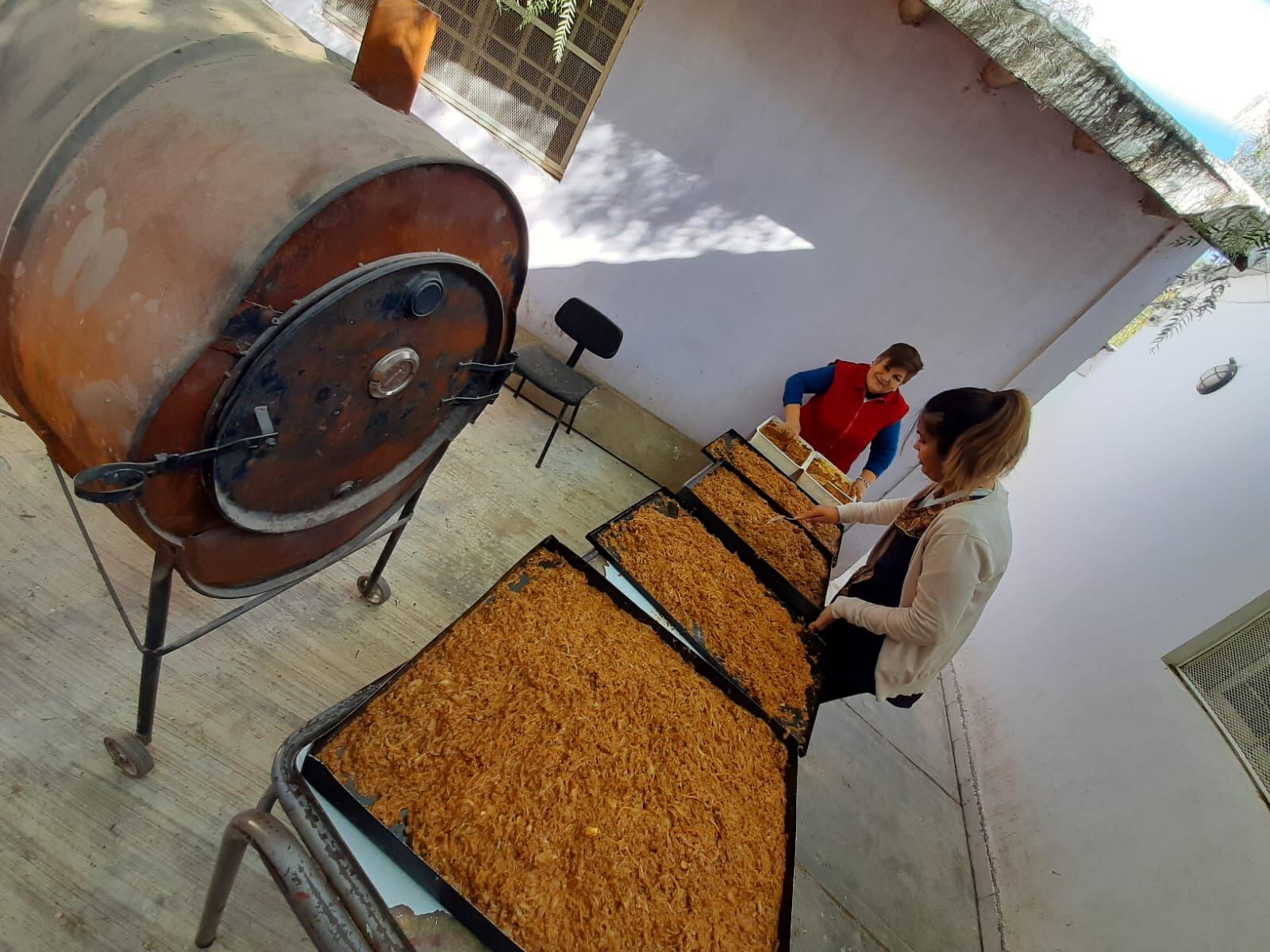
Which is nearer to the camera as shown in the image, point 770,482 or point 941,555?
point 941,555

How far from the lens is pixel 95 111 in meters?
1.34

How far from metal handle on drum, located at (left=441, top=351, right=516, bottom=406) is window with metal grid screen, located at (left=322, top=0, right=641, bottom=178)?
3.31 m

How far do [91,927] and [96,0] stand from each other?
2530 millimetres

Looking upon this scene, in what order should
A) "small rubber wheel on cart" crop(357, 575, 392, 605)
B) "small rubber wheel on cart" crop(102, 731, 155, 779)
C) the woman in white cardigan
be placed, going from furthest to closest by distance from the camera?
"small rubber wheel on cart" crop(357, 575, 392, 605)
the woman in white cardigan
"small rubber wheel on cart" crop(102, 731, 155, 779)

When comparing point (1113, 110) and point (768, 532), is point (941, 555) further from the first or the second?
point (1113, 110)

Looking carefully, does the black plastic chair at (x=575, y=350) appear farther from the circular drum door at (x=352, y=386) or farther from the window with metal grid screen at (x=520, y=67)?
the circular drum door at (x=352, y=386)

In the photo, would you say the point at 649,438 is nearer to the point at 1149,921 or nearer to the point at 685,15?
the point at 685,15

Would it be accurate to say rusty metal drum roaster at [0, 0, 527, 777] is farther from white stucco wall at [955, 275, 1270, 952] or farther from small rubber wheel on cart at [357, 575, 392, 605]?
white stucco wall at [955, 275, 1270, 952]

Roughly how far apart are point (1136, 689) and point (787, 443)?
2394 millimetres

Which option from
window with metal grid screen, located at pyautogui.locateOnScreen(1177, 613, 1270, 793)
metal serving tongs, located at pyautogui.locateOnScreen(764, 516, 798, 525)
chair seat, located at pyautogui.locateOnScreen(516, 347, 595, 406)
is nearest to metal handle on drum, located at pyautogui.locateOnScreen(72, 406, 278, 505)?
metal serving tongs, located at pyautogui.locateOnScreen(764, 516, 798, 525)

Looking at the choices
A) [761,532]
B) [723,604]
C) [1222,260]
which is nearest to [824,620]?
[723,604]

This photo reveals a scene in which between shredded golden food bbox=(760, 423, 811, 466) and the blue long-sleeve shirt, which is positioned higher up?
the blue long-sleeve shirt

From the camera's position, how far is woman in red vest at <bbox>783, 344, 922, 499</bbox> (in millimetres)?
4016

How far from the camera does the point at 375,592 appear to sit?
3023 mm
